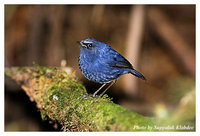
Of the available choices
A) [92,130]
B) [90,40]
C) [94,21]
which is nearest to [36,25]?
[94,21]

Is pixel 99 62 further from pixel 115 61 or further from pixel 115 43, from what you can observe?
pixel 115 43

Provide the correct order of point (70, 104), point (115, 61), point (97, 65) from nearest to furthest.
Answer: point (70, 104), point (97, 65), point (115, 61)

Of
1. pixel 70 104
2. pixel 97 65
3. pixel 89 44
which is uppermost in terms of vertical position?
pixel 89 44

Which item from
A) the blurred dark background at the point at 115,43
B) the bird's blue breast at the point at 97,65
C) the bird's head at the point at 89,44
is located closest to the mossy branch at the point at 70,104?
the bird's blue breast at the point at 97,65

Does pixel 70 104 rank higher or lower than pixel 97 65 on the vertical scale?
lower

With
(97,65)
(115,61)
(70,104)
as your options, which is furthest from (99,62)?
(70,104)

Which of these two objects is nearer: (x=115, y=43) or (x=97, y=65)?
(x=97, y=65)

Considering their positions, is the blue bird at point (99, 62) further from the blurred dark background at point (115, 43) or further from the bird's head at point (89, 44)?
the blurred dark background at point (115, 43)

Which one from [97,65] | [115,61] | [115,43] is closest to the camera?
[97,65]
